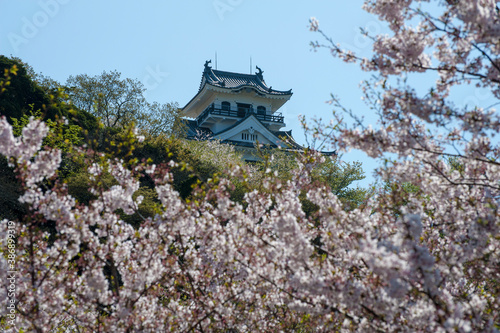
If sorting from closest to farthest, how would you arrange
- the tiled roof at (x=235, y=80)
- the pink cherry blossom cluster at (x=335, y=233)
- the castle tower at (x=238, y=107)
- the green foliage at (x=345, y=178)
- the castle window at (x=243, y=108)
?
the pink cherry blossom cluster at (x=335, y=233) < the green foliage at (x=345, y=178) < the castle tower at (x=238, y=107) < the tiled roof at (x=235, y=80) < the castle window at (x=243, y=108)

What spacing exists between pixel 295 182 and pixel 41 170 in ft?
12.5

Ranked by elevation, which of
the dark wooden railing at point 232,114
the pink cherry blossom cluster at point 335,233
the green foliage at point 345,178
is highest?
the dark wooden railing at point 232,114

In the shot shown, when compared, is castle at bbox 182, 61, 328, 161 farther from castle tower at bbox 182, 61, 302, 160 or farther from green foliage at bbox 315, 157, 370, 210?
green foliage at bbox 315, 157, 370, 210

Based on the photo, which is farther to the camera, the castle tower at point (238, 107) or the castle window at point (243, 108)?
the castle window at point (243, 108)

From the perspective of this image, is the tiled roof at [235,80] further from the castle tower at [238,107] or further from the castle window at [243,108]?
the castle window at [243,108]

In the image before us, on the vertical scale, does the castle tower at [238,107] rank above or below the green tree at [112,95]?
above

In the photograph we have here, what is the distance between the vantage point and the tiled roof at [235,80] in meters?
45.0

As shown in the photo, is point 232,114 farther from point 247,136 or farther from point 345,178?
point 345,178

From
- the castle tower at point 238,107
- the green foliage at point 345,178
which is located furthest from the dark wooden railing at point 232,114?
the green foliage at point 345,178

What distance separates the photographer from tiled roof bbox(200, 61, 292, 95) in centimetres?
4500

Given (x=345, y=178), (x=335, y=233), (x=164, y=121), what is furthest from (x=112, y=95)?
(x=335, y=233)

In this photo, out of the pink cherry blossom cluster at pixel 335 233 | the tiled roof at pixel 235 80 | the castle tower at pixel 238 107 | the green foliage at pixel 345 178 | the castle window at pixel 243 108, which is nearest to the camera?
the pink cherry blossom cluster at pixel 335 233

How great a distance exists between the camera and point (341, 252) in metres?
5.05

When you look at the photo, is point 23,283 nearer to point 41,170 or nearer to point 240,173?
point 41,170
